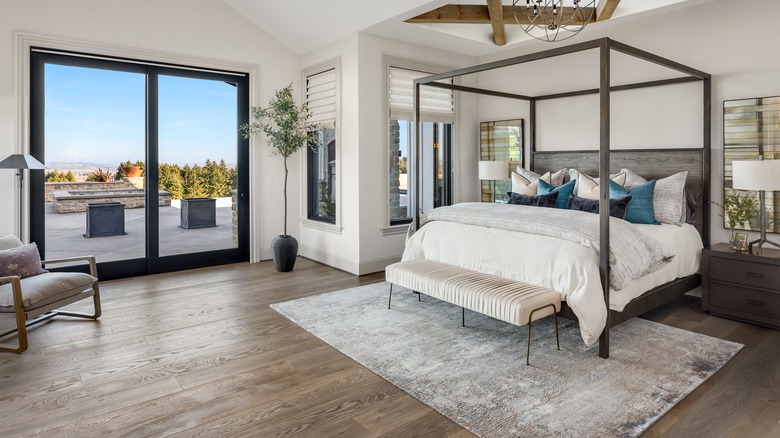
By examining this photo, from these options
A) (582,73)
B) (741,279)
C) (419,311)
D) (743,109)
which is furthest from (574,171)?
(419,311)

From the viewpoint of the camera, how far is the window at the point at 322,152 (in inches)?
234

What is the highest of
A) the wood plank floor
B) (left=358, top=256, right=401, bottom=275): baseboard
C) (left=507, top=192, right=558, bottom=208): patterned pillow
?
(left=507, top=192, right=558, bottom=208): patterned pillow

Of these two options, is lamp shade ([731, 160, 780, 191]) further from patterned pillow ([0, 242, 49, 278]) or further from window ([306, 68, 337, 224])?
patterned pillow ([0, 242, 49, 278])

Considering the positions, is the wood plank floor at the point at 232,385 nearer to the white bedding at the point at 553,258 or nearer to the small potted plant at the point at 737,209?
the white bedding at the point at 553,258

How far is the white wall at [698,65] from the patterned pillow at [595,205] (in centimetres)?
97

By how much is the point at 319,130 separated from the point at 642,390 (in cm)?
468

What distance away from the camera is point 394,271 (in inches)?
162

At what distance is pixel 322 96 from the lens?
607cm

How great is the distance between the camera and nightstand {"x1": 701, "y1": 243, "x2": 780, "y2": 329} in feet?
11.9

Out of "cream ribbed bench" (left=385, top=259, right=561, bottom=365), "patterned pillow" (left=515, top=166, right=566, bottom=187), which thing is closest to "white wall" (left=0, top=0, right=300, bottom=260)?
"cream ribbed bench" (left=385, top=259, right=561, bottom=365)

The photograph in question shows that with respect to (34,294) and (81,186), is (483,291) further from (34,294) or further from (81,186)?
(81,186)

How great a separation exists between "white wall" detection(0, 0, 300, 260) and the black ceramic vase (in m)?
0.69

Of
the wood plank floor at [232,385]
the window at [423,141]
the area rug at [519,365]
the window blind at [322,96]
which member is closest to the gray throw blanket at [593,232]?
the area rug at [519,365]

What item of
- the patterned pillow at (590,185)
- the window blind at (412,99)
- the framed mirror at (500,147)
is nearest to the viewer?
the patterned pillow at (590,185)
